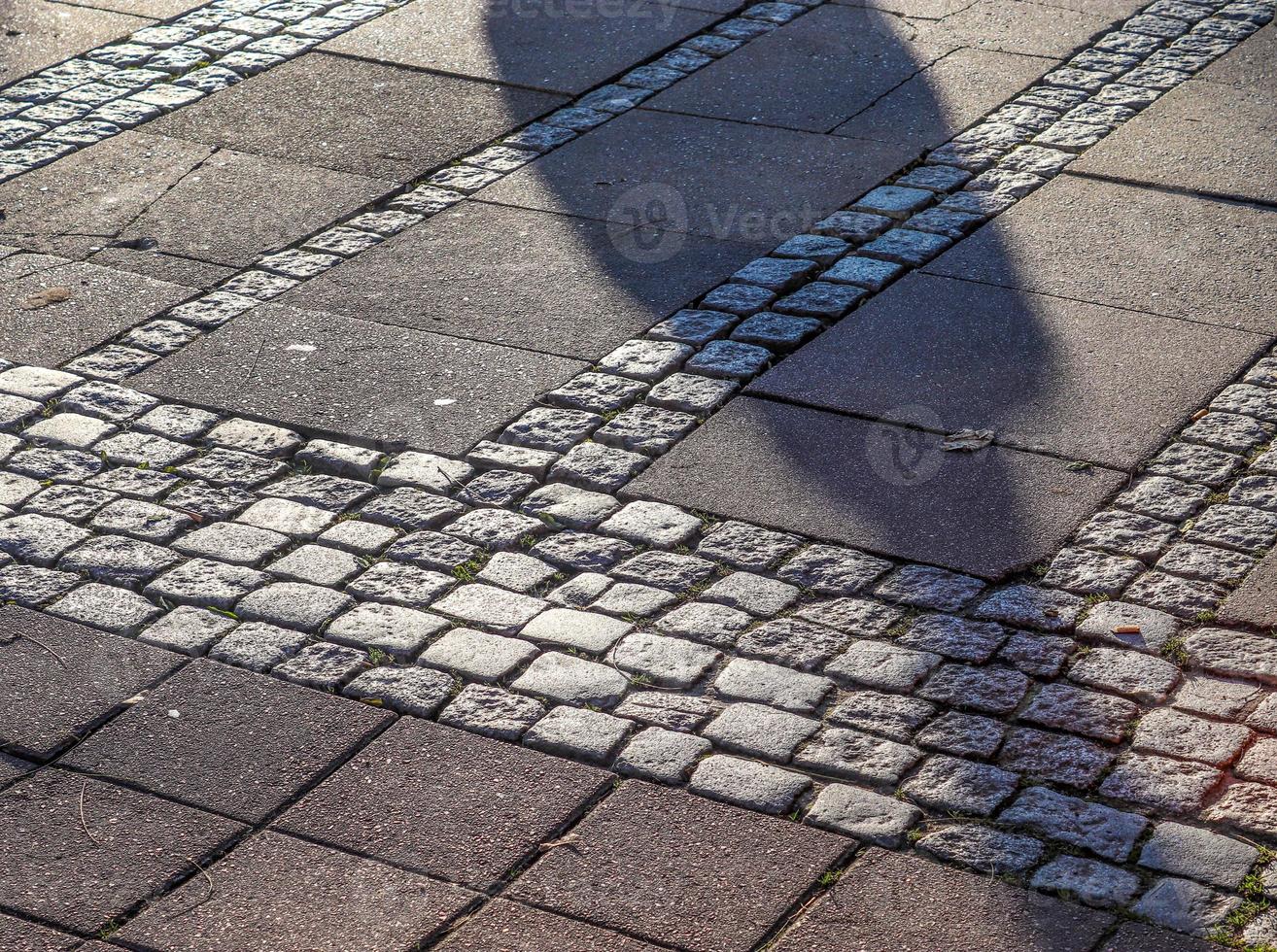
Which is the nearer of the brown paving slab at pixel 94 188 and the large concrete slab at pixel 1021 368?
the large concrete slab at pixel 1021 368

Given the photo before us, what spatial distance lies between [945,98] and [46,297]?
4.10 metres

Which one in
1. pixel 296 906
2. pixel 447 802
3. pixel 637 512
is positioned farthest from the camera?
pixel 637 512

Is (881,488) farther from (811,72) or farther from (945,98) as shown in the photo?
(811,72)

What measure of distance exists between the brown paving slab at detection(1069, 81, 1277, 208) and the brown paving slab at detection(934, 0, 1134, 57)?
0.82 m

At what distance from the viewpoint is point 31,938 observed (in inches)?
123

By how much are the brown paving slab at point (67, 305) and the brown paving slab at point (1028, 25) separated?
4414mm

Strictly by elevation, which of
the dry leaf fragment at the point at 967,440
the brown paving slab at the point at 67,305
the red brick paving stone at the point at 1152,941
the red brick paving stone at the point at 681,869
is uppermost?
the brown paving slab at the point at 67,305

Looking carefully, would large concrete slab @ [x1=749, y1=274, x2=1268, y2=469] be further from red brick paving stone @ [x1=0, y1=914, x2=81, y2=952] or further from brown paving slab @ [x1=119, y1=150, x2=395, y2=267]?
red brick paving stone @ [x1=0, y1=914, x2=81, y2=952]

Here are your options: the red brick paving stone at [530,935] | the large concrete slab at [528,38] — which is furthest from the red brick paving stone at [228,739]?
the large concrete slab at [528,38]

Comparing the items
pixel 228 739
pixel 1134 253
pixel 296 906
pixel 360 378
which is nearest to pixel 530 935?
pixel 296 906

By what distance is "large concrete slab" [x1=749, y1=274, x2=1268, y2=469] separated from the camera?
492 centimetres

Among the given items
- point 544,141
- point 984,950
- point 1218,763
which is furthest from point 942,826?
point 544,141

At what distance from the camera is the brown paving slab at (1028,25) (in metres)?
8.13

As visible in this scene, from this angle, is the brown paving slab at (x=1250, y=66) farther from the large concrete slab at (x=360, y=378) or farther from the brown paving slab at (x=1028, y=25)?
the large concrete slab at (x=360, y=378)
